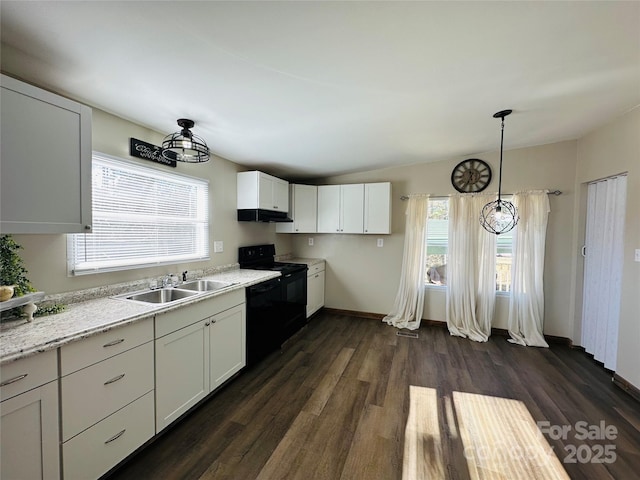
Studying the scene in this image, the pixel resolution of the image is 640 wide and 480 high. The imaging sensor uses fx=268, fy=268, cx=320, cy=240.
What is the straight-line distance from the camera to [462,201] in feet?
12.3

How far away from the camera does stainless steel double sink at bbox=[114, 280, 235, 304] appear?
6.93 ft

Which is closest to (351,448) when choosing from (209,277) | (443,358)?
(443,358)

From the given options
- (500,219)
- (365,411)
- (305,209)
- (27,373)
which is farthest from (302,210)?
(27,373)

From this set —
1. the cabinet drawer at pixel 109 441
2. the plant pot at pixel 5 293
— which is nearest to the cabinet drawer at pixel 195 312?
the cabinet drawer at pixel 109 441

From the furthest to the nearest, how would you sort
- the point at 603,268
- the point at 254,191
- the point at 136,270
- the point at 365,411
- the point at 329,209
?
the point at 329,209 < the point at 254,191 < the point at 603,268 < the point at 136,270 < the point at 365,411

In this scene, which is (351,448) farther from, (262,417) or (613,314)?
(613,314)

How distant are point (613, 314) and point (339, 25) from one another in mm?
3806

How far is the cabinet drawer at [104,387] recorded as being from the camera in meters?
1.29

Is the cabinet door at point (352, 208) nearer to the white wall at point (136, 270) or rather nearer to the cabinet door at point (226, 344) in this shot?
the white wall at point (136, 270)

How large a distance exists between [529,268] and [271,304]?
333 centimetres

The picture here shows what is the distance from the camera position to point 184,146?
2.07m

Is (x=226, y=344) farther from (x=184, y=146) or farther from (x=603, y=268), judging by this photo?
(x=603, y=268)

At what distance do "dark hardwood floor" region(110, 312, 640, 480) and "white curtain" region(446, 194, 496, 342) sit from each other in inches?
14.6

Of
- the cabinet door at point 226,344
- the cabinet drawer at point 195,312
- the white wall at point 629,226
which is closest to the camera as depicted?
the cabinet drawer at point 195,312
